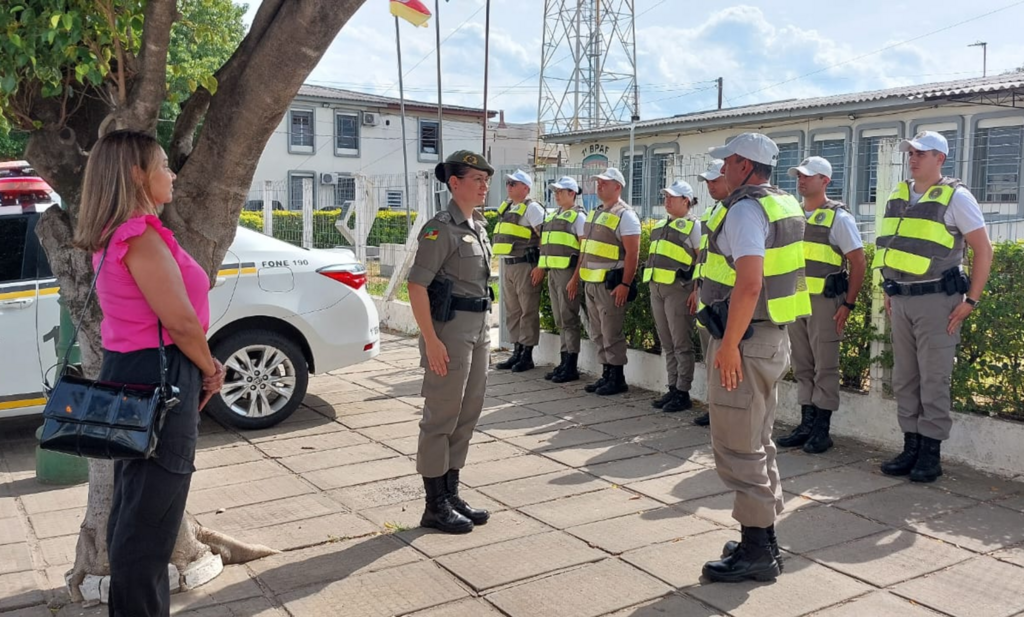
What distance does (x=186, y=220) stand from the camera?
4.04 metres

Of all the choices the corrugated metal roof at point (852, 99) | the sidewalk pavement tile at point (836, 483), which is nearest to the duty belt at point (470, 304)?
the sidewalk pavement tile at point (836, 483)

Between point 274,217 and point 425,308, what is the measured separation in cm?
1321

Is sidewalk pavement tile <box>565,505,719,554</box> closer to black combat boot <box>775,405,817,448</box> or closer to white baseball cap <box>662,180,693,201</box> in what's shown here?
black combat boot <box>775,405,817,448</box>

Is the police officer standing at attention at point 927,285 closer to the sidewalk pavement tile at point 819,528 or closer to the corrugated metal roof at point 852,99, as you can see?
the sidewalk pavement tile at point 819,528

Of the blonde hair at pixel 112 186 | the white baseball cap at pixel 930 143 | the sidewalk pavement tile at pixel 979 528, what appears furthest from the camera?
the white baseball cap at pixel 930 143

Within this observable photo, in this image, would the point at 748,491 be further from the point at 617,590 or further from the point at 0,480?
the point at 0,480

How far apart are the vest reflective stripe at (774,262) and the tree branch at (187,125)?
242 centimetres

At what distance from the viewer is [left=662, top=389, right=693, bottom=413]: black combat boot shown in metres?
7.70

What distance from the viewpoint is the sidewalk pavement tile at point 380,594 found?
398 cm

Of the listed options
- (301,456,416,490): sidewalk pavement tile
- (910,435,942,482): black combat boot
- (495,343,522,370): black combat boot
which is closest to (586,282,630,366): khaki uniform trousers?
(495,343,522,370): black combat boot

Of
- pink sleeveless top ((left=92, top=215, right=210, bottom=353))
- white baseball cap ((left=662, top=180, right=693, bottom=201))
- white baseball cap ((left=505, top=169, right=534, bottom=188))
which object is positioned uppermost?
white baseball cap ((left=505, top=169, right=534, bottom=188))

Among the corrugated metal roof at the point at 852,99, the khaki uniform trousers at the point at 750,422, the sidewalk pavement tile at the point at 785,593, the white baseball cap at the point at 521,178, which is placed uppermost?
the corrugated metal roof at the point at 852,99

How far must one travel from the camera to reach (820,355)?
21.3 ft

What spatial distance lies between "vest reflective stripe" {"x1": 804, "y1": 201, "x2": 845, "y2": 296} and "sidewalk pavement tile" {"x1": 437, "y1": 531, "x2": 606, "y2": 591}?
9.00 feet
